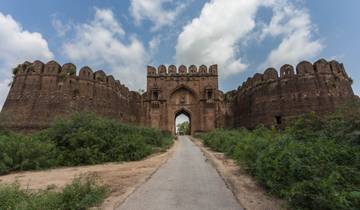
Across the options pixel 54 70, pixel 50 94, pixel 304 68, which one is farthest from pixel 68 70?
pixel 304 68

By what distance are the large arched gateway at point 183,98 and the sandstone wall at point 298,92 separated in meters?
5.06

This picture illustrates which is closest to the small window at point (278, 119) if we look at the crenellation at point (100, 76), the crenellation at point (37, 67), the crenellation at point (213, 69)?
the crenellation at point (213, 69)

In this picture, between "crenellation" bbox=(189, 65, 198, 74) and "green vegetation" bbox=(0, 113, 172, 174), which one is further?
"crenellation" bbox=(189, 65, 198, 74)

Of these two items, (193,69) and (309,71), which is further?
(193,69)

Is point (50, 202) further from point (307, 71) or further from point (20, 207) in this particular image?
point (307, 71)

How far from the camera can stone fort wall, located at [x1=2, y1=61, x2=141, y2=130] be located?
701 inches

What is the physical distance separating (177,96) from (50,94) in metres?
13.9

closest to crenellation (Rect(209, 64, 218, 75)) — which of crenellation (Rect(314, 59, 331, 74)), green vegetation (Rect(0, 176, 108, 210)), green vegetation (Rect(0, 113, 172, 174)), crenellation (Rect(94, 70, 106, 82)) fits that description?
crenellation (Rect(314, 59, 331, 74))

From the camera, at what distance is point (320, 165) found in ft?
11.6

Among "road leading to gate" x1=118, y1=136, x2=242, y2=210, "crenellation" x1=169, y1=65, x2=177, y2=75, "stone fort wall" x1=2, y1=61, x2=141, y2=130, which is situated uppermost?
"crenellation" x1=169, y1=65, x2=177, y2=75

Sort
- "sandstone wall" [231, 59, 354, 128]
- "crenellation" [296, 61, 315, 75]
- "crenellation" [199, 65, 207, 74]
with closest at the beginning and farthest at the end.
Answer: "sandstone wall" [231, 59, 354, 128], "crenellation" [296, 61, 315, 75], "crenellation" [199, 65, 207, 74]

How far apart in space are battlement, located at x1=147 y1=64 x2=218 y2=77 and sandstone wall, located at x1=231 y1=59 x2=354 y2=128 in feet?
21.2

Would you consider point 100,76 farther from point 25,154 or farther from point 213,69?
point 25,154

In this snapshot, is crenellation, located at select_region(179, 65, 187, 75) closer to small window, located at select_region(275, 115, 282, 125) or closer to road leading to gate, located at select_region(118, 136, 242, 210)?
small window, located at select_region(275, 115, 282, 125)
